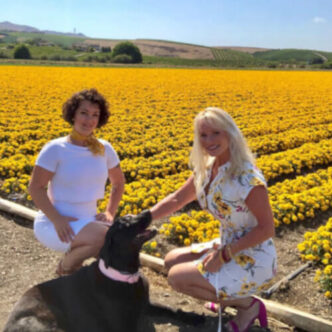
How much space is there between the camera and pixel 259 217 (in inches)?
116

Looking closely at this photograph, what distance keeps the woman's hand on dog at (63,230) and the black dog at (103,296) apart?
528mm

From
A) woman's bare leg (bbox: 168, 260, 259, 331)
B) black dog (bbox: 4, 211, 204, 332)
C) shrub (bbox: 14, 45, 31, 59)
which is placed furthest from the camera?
shrub (bbox: 14, 45, 31, 59)

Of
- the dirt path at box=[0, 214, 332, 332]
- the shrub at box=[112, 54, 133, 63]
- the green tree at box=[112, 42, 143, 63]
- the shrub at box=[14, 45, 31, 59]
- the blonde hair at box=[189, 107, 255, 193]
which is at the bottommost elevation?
the dirt path at box=[0, 214, 332, 332]

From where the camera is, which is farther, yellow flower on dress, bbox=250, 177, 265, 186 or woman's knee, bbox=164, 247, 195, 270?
woman's knee, bbox=164, 247, 195, 270

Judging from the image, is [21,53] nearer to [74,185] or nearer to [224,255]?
[74,185]

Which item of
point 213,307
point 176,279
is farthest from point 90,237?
point 213,307

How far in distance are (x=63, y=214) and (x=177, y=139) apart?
23.0 feet

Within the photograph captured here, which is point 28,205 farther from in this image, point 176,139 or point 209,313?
point 176,139

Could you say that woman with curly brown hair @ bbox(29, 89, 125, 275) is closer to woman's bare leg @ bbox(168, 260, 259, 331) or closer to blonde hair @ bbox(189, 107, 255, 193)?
woman's bare leg @ bbox(168, 260, 259, 331)

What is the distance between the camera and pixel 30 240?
4895mm

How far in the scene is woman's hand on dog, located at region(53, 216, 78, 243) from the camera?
342 cm

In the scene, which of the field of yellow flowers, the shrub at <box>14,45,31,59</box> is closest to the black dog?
the field of yellow flowers

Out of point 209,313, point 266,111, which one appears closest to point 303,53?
point 266,111

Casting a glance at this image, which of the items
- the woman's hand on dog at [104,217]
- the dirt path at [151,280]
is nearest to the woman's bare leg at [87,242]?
the woman's hand on dog at [104,217]
